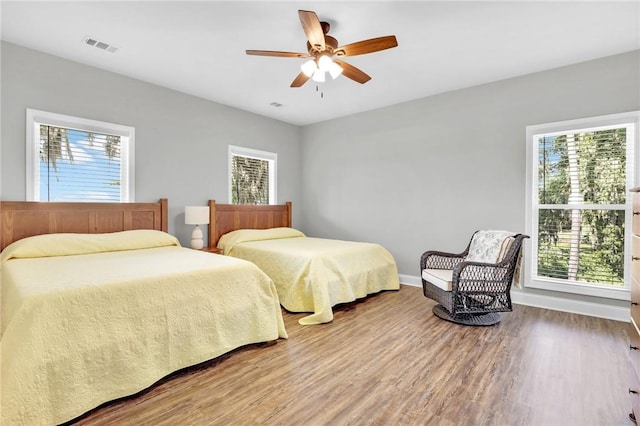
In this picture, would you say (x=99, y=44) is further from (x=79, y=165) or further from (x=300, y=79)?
(x=300, y=79)

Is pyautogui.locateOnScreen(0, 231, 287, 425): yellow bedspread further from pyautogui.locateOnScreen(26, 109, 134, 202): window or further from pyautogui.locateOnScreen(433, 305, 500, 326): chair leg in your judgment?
pyautogui.locateOnScreen(433, 305, 500, 326): chair leg

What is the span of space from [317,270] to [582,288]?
9.30 feet

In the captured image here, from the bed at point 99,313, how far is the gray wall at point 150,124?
30.4 inches

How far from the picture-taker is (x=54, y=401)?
1625 millimetres

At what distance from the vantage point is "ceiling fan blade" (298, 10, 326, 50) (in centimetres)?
210

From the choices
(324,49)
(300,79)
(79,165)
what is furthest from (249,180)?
(324,49)

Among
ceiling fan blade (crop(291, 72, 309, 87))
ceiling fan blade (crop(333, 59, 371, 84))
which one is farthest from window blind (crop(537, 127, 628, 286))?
ceiling fan blade (crop(291, 72, 309, 87))

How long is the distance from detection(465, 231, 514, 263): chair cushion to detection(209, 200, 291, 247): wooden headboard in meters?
3.08

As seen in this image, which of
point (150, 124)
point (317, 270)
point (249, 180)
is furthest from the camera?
point (249, 180)

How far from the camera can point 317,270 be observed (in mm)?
A: 3312

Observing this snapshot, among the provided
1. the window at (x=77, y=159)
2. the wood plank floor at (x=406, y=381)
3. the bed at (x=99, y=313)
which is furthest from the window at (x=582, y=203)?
the window at (x=77, y=159)

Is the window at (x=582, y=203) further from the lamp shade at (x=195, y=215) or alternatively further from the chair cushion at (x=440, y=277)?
the lamp shade at (x=195, y=215)

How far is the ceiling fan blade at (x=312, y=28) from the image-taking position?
2.10 metres

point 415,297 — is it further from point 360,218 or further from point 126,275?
point 126,275
